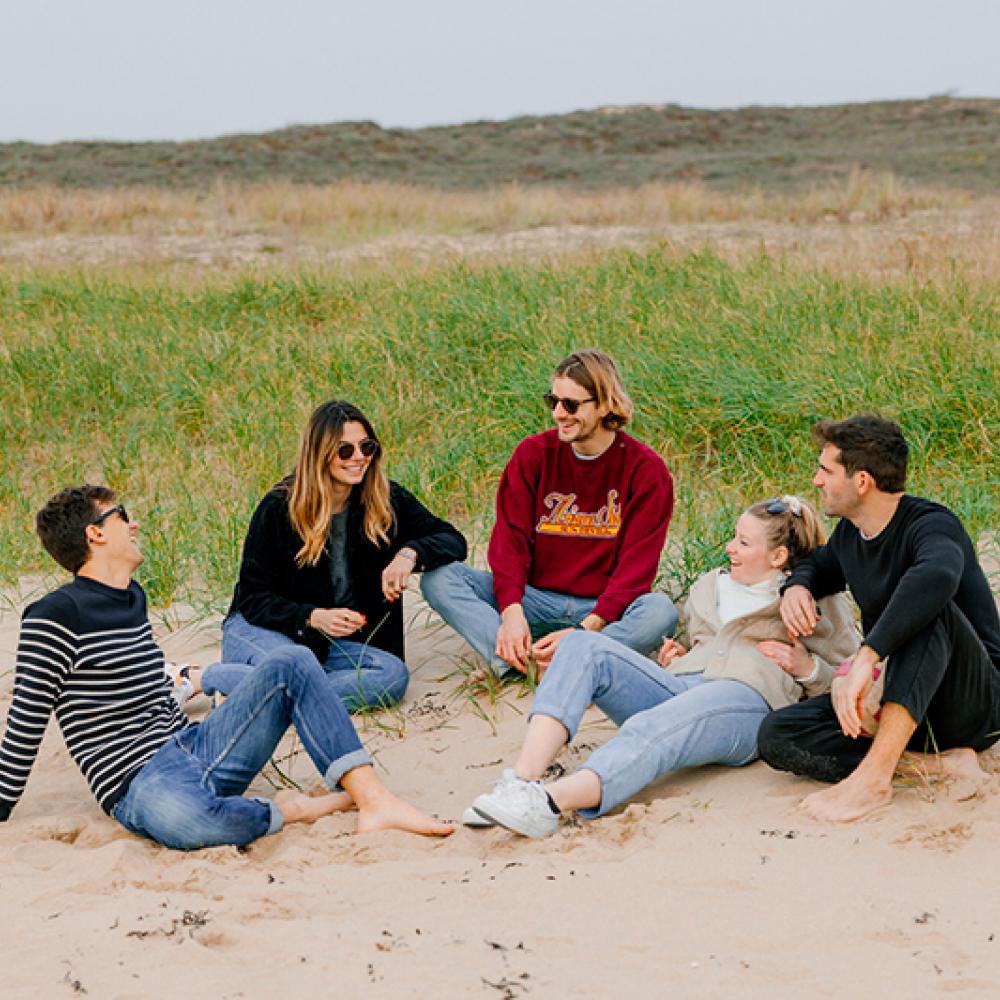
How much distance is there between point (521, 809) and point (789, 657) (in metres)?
1.06

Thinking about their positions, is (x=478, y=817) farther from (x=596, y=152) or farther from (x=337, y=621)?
(x=596, y=152)

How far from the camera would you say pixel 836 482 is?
376 centimetres

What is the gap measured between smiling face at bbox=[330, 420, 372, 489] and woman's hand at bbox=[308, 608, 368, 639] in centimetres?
48

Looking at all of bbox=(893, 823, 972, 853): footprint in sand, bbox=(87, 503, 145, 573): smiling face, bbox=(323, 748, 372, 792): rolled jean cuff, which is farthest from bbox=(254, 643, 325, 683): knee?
bbox=(893, 823, 972, 853): footprint in sand

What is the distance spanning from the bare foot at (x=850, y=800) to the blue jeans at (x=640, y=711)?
38 centimetres

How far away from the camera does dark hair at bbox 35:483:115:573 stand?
3840 millimetres

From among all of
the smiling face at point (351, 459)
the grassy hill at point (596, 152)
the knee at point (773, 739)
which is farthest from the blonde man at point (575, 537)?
the grassy hill at point (596, 152)

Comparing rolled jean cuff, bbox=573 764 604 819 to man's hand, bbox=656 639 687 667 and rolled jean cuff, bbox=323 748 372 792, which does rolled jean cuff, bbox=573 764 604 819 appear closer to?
rolled jean cuff, bbox=323 748 372 792

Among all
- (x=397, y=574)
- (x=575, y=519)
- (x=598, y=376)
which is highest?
(x=598, y=376)

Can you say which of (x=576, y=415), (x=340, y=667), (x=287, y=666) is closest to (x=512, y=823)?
(x=287, y=666)

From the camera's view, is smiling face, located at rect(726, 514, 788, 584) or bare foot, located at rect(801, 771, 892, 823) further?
smiling face, located at rect(726, 514, 788, 584)

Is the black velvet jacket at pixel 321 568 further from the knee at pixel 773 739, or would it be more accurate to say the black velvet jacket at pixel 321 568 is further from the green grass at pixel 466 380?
the knee at pixel 773 739

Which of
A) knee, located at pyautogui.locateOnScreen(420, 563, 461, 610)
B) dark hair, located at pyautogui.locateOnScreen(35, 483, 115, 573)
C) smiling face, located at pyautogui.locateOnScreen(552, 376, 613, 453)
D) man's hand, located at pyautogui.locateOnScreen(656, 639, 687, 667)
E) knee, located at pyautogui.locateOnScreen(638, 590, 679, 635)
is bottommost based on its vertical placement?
man's hand, located at pyautogui.locateOnScreen(656, 639, 687, 667)

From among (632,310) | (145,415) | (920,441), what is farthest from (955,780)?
(145,415)
